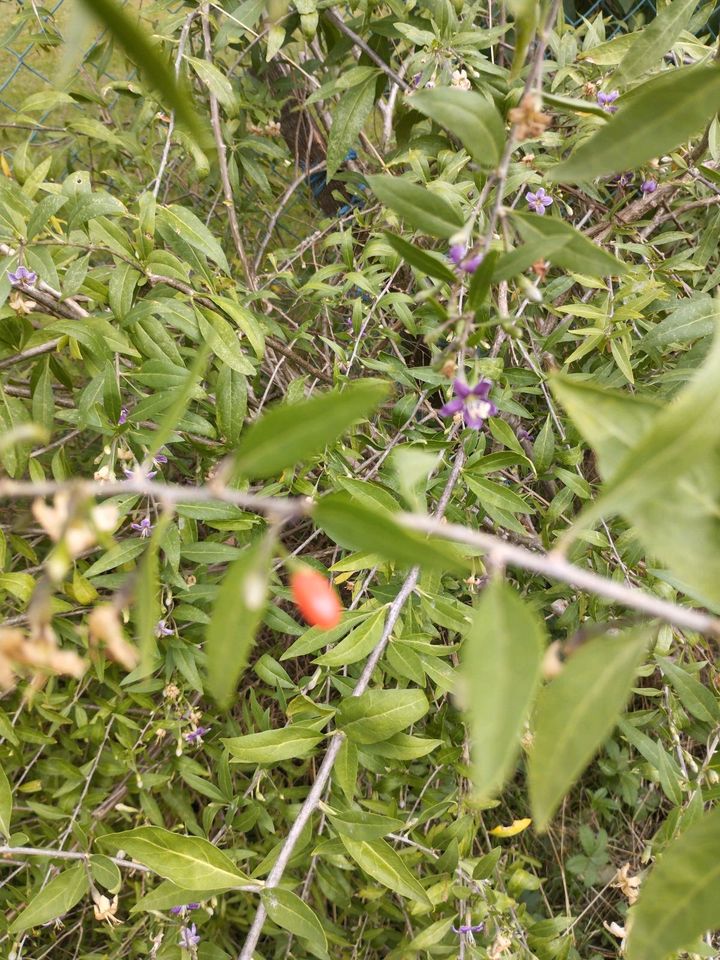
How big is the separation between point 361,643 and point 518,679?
641 millimetres

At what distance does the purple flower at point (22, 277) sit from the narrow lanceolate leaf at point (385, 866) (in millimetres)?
950

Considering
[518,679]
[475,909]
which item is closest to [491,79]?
[518,679]

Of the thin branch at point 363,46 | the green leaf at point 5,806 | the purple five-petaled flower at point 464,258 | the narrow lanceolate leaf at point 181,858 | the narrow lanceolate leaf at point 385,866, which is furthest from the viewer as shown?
the thin branch at point 363,46

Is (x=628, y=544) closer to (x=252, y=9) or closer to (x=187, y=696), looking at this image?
(x=187, y=696)

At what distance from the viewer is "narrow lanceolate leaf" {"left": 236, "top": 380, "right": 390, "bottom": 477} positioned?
1.55 feet

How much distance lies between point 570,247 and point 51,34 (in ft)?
6.03

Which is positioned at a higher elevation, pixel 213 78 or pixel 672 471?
pixel 213 78

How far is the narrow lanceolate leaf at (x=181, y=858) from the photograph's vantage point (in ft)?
2.89

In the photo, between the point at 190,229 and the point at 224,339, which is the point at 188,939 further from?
the point at 190,229

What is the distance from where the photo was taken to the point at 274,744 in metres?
1.02

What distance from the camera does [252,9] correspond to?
4.94ft

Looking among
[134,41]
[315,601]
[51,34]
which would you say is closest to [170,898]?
[315,601]

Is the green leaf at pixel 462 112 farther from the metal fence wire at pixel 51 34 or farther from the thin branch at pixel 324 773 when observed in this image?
the metal fence wire at pixel 51 34

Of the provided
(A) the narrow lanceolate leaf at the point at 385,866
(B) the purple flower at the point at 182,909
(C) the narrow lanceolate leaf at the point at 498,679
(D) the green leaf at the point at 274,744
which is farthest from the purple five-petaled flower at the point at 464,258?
(B) the purple flower at the point at 182,909
